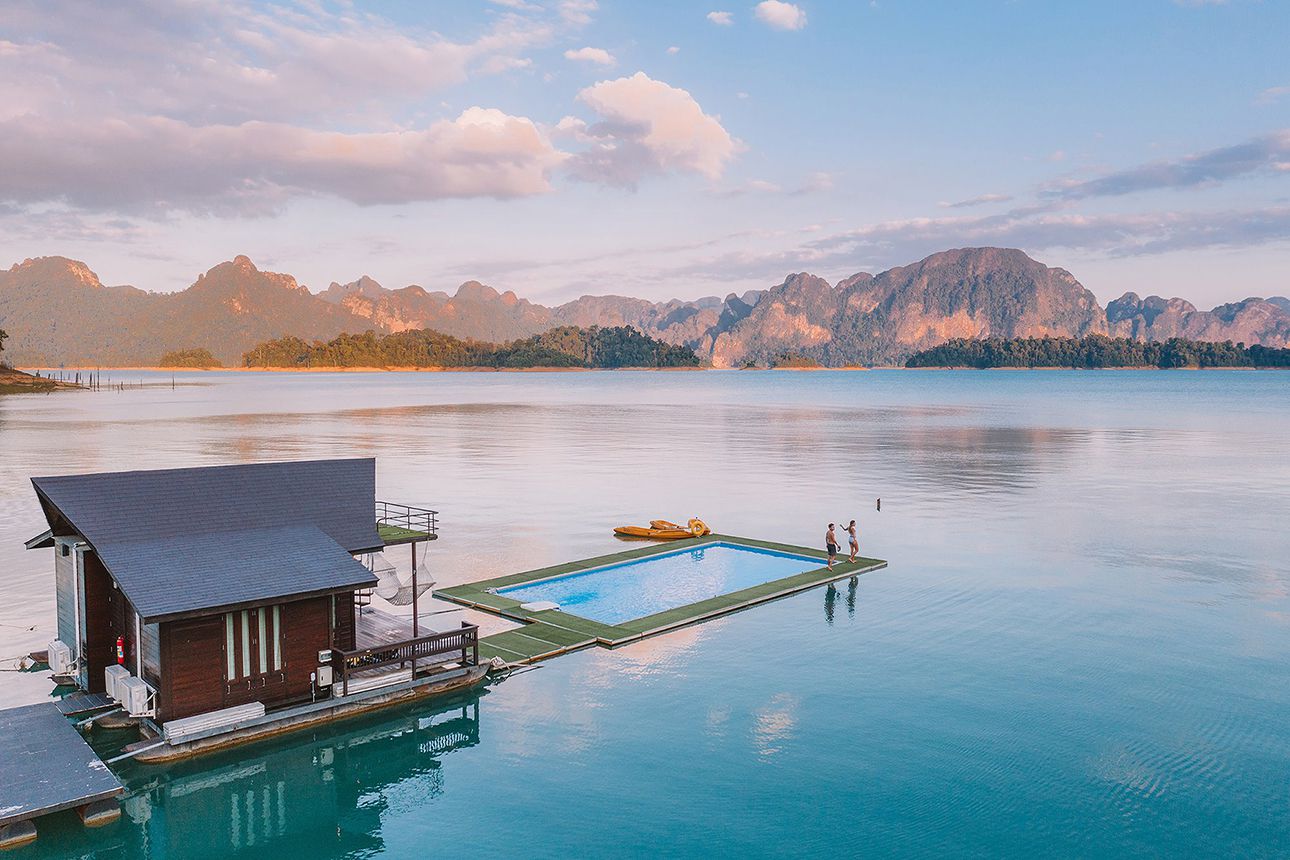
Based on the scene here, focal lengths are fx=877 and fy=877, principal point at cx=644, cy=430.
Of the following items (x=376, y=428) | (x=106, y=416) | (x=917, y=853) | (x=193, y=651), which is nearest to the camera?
(x=917, y=853)

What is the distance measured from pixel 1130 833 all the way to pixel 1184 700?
10124 mm

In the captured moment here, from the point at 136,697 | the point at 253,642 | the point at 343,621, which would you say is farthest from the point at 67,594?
the point at 343,621

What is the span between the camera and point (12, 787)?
20625 mm

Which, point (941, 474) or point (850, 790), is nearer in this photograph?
point (850, 790)

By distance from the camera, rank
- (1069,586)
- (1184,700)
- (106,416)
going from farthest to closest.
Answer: (106,416) → (1069,586) → (1184,700)

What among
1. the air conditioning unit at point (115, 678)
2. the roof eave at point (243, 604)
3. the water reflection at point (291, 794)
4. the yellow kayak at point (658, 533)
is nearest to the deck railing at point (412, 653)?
the water reflection at point (291, 794)

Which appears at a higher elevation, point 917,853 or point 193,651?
point 193,651

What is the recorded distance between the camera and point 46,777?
21.3 meters

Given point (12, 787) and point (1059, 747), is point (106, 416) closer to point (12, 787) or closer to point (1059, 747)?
point (12, 787)

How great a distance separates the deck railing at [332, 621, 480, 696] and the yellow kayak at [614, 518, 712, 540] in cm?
2217

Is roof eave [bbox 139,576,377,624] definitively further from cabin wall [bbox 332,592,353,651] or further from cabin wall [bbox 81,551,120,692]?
cabin wall [bbox 81,551,120,692]

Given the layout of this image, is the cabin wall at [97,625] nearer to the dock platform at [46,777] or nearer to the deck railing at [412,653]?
the dock platform at [46,777]

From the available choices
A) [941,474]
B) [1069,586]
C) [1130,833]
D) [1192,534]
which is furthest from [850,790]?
[941,474]

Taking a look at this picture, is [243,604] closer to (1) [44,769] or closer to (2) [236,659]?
(2) [236,659]
